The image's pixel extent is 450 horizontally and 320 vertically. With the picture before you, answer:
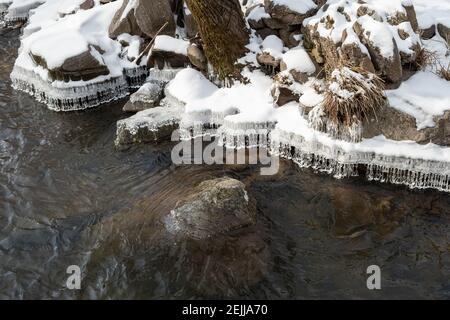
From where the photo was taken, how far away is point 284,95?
8.72 m

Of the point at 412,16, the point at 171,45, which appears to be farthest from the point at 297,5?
the point at 171,45

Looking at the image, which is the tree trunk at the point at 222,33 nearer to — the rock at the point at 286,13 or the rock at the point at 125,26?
the rock at the point at 286,13

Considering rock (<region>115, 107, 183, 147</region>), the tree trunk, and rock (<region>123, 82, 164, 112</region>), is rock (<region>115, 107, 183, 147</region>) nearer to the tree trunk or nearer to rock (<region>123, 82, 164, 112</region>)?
rock (<region>123, 82, 164, 112</region>)

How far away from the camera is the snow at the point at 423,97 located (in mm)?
7477

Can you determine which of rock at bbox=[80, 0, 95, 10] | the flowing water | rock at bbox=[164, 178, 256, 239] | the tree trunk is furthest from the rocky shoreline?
rock at bbox=[164, 178, 256, 239]

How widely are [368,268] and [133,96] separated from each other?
19.1 ft

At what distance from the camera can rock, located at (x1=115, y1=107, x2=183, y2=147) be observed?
29.1 feet

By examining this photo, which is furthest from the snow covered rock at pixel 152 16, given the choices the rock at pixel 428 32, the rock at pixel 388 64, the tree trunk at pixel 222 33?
the rock at pixel 428 32

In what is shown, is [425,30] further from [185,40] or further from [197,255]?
[197,255]

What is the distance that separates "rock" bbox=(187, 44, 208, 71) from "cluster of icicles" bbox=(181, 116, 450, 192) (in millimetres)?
1557

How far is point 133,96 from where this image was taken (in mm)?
9969

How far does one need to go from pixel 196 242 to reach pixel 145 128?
3.08 metres
